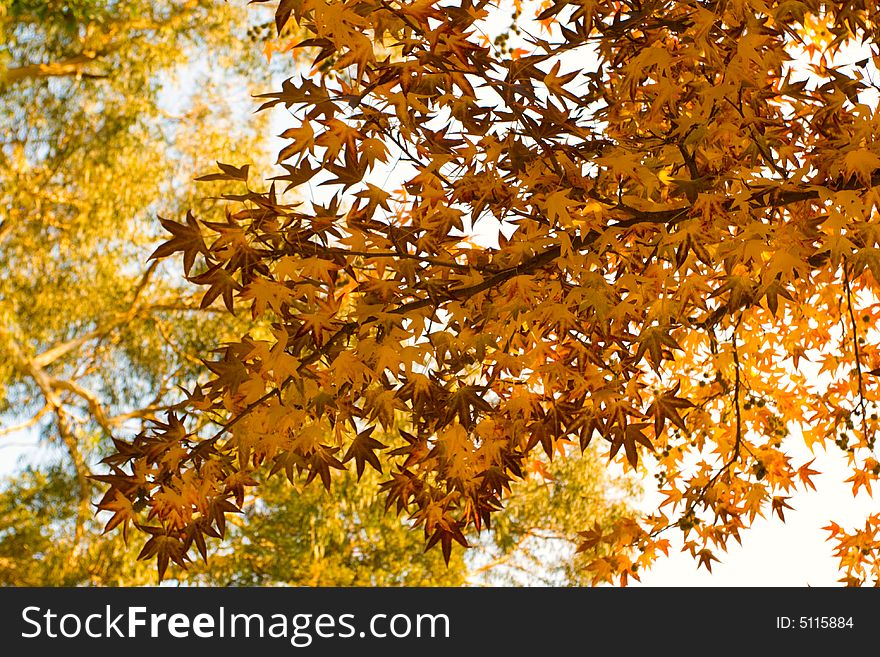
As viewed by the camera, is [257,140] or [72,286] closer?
[72,286]

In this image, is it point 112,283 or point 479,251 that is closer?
point 479,251

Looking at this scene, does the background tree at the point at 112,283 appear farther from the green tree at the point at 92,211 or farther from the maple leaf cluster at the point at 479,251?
the maple leaf cluster at the point at 479,251

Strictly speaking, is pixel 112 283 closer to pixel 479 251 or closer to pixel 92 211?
pixel 92 211

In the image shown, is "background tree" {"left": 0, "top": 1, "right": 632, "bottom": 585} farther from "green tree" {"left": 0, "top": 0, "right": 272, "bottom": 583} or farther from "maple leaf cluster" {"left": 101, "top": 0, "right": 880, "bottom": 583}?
"maple leaf cluster" {"left": 101, "top": 0, "right": 880, "bottom": 583}

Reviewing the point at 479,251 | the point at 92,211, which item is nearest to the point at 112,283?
the point at 92,211

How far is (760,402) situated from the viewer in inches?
100.0

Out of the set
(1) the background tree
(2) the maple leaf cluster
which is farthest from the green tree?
(2) the maple leaf cluster

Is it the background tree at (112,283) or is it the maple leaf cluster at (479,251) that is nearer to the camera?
the maple leaf cluster at (479,251)

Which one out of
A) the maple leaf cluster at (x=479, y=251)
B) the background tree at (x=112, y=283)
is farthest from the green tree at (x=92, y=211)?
the maple leaf cluster at (x=479, y=251)

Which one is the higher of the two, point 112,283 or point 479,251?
point 112,283

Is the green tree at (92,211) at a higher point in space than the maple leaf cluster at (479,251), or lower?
higher

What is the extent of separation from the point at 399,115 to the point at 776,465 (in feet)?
4.70
